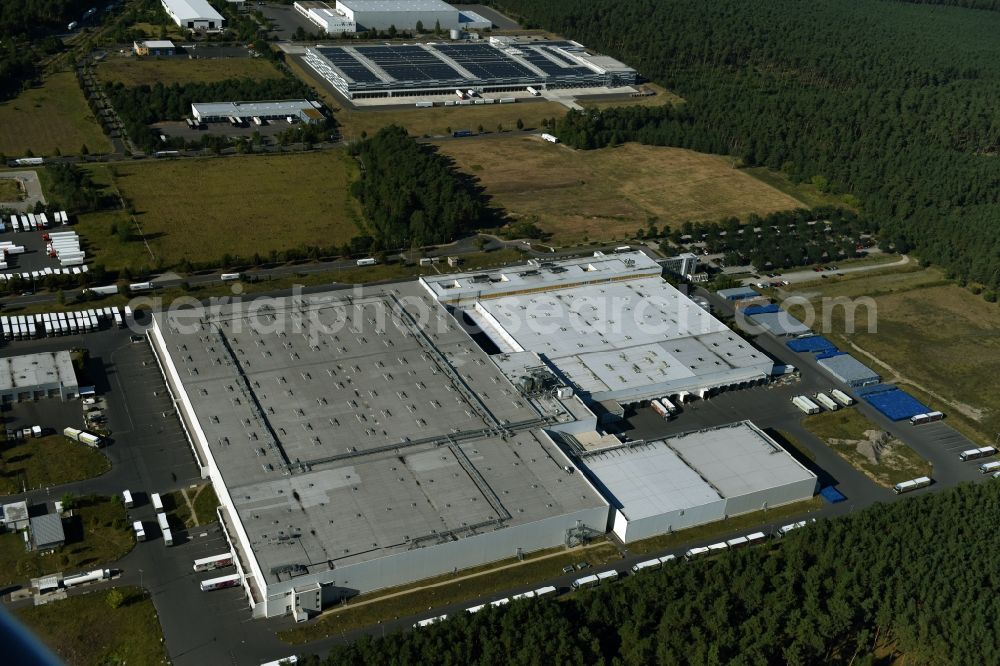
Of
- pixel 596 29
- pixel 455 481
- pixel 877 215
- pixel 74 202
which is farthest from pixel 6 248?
pixel 596 29

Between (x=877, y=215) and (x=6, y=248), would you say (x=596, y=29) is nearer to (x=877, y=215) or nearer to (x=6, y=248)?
(x=877, y=215)

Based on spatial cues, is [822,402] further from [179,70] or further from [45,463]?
[179,70]

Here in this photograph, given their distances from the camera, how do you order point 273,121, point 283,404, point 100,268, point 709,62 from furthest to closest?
point 709,62
point 273,121
point 100,268
point 283,404

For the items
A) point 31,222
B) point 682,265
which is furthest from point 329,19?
point 682,265

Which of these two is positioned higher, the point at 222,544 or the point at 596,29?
the point at 596,29

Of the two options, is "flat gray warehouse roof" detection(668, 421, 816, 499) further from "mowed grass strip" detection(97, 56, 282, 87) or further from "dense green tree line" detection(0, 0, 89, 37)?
"dense green tree line" detection(0, 0, 89, 37)
